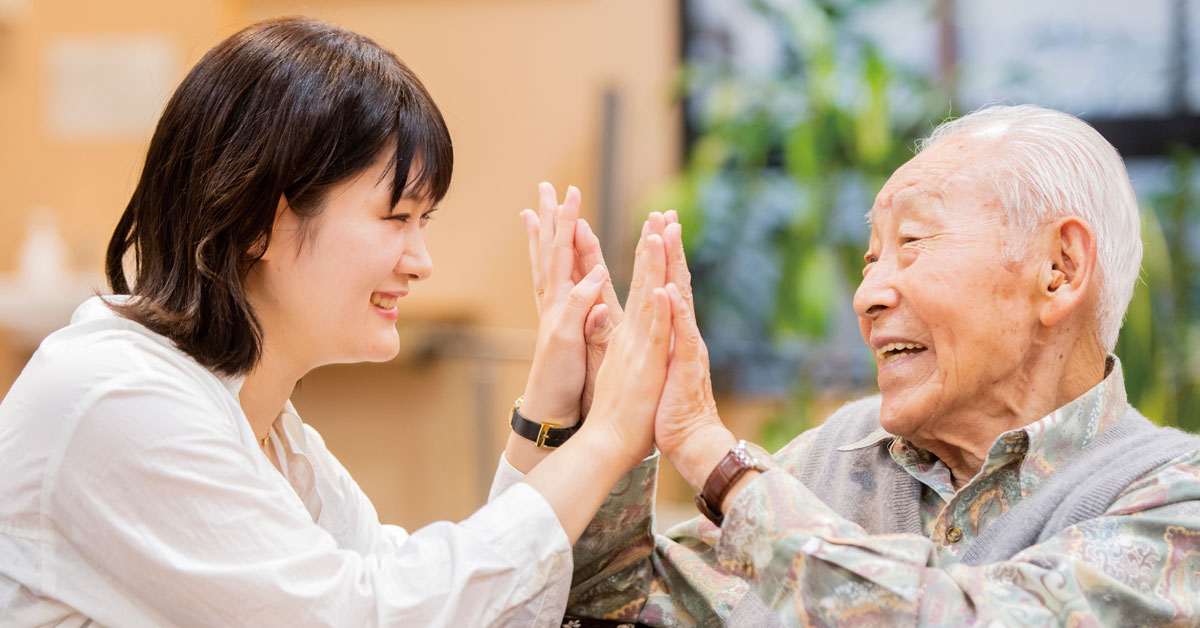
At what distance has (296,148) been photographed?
1381mm

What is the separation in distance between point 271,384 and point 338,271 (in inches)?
8.0

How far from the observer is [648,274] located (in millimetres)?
1454

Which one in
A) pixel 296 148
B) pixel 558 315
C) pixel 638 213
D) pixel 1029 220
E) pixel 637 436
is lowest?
pixel 638 213

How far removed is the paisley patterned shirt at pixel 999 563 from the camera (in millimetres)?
1125

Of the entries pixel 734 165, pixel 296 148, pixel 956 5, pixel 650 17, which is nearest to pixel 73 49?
pixel 650 17

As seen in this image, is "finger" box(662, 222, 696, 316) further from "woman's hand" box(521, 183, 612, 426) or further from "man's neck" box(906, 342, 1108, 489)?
"man's neck" box(906, 342, 1108, 489)

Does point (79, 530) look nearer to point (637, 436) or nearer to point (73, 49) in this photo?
A: point (637, 436)

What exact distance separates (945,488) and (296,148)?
3.00 feet

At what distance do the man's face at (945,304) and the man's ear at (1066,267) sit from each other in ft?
0.06

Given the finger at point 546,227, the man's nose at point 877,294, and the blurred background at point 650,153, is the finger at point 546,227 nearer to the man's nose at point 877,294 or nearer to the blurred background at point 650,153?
the man's nose at point 877,294

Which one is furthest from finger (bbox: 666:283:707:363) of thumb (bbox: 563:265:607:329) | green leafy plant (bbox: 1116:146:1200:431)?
green leafy plant (bbox: 1116:146:1200:431)

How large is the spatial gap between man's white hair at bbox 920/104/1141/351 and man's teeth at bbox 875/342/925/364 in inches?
6.4

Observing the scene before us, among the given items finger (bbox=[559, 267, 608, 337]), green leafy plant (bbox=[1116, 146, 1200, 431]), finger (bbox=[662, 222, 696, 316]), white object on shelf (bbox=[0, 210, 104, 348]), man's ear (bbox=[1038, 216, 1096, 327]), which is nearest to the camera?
man's ear (bbox=[1038, 216, 1096, 327])

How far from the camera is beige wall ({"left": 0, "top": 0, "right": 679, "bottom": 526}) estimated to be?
14.1 ft
